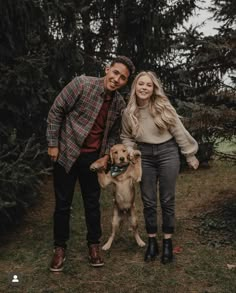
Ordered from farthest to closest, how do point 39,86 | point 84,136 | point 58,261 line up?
point 39,86
point 58,261
point 84,136

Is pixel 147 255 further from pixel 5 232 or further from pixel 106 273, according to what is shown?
pixel 5 232

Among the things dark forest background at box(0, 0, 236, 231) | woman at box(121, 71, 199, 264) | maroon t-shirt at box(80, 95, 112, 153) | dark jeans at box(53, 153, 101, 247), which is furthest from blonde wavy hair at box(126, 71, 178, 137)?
dark forest background at box(0, 0, 236, 231)

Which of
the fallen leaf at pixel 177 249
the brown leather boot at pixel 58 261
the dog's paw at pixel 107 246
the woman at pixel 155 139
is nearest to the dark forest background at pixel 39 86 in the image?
the brown leather boot at pixel 58 261

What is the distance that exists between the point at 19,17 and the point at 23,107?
1.22 m

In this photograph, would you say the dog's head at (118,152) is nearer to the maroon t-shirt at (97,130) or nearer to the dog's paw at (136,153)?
the dog's paw at (136,153)

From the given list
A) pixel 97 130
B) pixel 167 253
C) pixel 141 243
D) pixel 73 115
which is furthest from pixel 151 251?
pixel 73 115

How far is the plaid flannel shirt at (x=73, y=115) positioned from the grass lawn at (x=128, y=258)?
4.05 ft

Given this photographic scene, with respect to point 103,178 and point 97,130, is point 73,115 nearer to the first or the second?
point 97,130

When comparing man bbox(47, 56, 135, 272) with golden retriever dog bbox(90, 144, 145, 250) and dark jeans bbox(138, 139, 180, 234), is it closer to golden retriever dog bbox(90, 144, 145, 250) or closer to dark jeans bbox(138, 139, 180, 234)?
golden retriever dog bbox(90, 144, 145, 250)

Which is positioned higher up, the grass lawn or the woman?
the woman

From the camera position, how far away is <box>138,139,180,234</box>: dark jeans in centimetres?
459

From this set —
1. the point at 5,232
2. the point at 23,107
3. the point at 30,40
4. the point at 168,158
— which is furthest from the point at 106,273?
the point at 30,40

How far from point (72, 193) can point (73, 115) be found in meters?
0.88

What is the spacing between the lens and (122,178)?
4.82 metres
